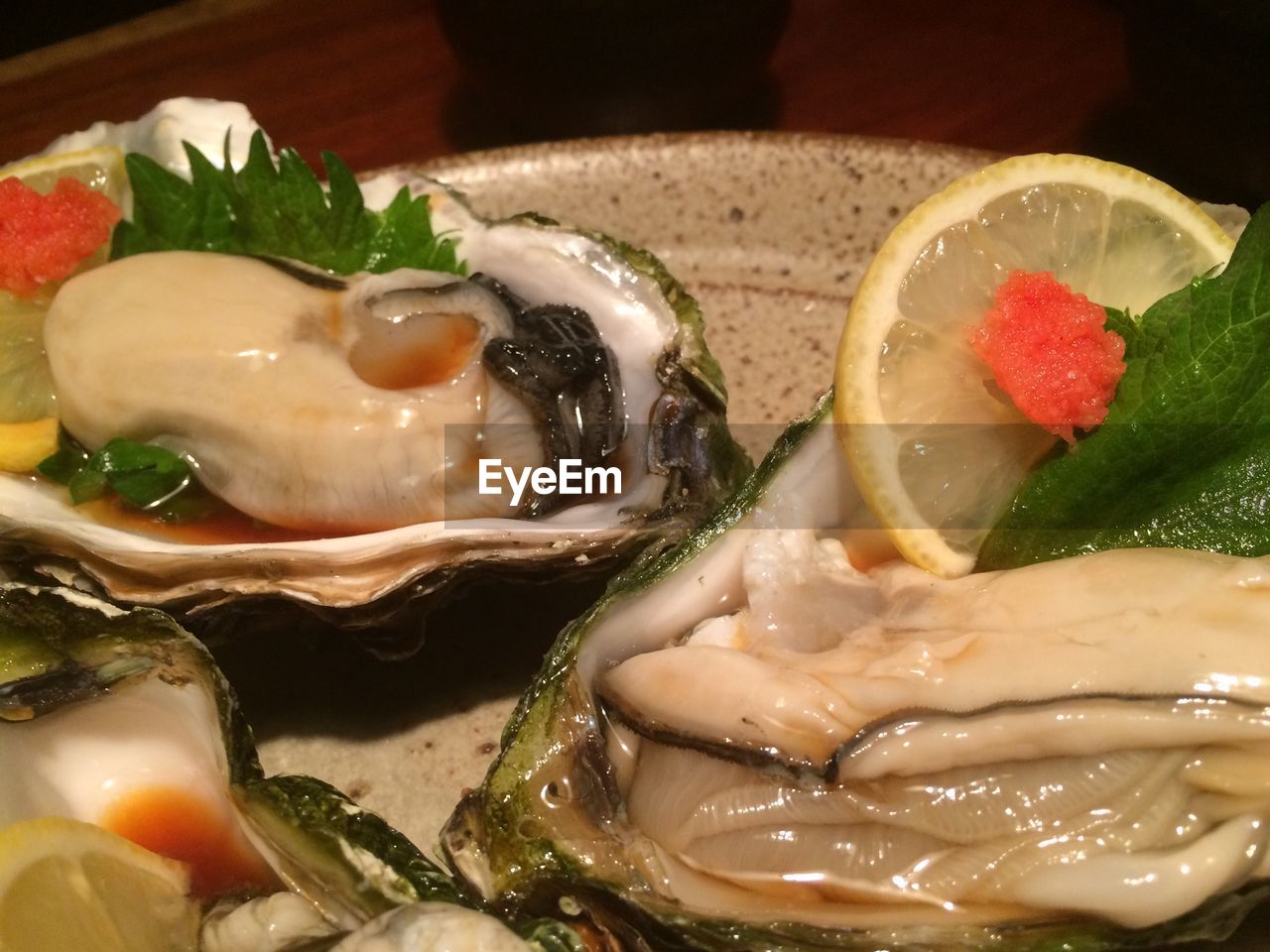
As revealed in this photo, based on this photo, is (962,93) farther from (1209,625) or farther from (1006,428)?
(1209,625)

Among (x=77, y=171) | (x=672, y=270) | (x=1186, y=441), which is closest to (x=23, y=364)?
(x=77, y=171)

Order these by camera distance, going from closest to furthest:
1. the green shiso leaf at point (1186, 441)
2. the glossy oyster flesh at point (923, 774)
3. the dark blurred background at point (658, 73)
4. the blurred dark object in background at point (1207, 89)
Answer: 1. the glossy oyster flesh at point (923, 774)
2. the green shiso leaf at point (1186, 441)
3. the blurred dark object in background at point (1207, 89)
4. the dark blurred background at point (658, 73)

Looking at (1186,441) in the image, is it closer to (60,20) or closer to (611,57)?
(611,57)

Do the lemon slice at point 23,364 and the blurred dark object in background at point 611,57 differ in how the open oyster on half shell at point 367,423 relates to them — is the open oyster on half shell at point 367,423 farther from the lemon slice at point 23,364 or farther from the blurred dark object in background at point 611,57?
the blurred dark object in background at point 611,57

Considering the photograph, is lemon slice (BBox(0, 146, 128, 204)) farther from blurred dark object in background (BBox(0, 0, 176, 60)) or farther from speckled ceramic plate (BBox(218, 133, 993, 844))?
blurred dark object in background (BBox(0, 0, 176, 60))

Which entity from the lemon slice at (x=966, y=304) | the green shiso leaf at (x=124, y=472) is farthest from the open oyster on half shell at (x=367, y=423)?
the lemon slice at (x=966, y=304)

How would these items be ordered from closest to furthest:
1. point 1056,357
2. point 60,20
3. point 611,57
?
point 1056,357, point 611,57, point 60,20

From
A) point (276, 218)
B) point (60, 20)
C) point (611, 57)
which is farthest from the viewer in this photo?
point (60, 20)

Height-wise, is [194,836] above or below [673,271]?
below
